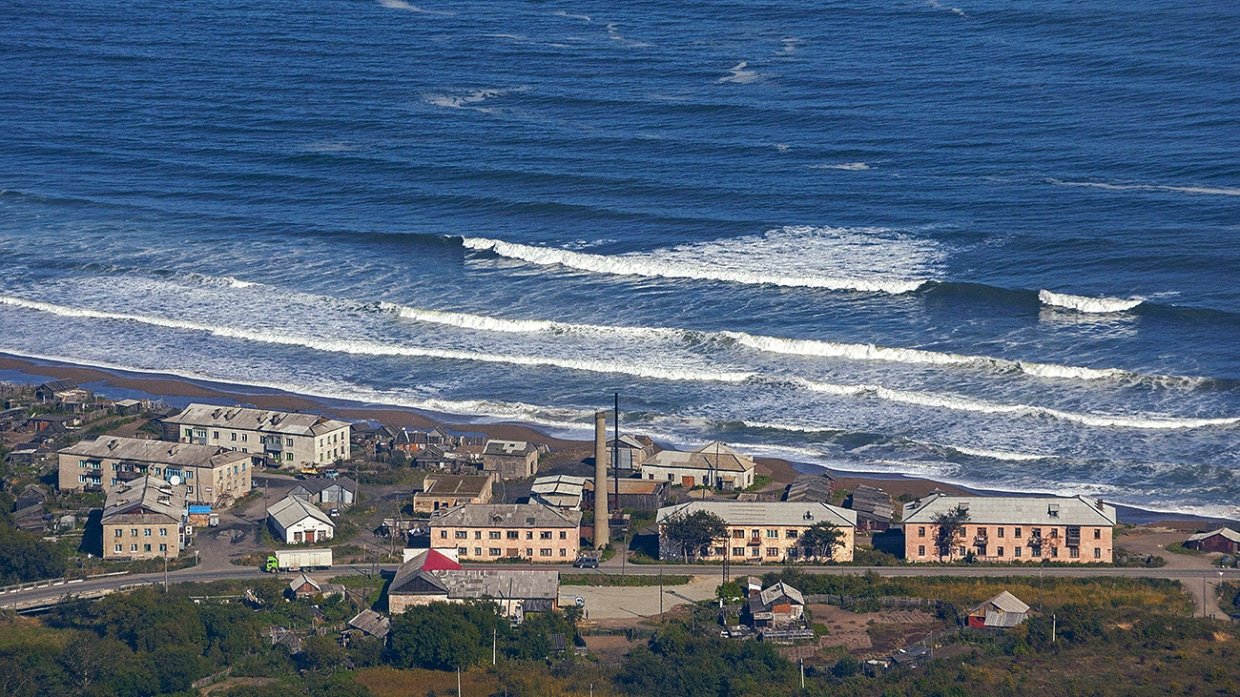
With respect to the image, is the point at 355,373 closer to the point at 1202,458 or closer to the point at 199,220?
the point at 199,220

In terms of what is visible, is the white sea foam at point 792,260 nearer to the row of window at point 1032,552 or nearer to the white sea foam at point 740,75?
the white sea foam at point 740,75

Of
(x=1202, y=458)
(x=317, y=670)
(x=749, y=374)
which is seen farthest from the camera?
(x=749, y=374)

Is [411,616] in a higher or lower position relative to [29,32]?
lower

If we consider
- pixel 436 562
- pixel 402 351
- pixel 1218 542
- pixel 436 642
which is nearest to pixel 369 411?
pixel 402 351

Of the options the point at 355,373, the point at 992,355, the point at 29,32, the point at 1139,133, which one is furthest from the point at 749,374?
the point at 29,32

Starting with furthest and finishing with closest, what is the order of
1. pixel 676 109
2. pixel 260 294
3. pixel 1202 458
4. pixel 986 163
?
1. pixel 676 109
2. pixel 986 163
3. pixel 260 294
4. pixel 1202 458

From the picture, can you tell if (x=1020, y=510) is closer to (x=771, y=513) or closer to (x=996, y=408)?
(x=771, y=513)

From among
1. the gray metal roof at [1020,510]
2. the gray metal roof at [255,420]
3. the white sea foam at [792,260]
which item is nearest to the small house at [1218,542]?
the gray metal roof at [1020,510]

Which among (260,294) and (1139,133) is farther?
(1139,133)
